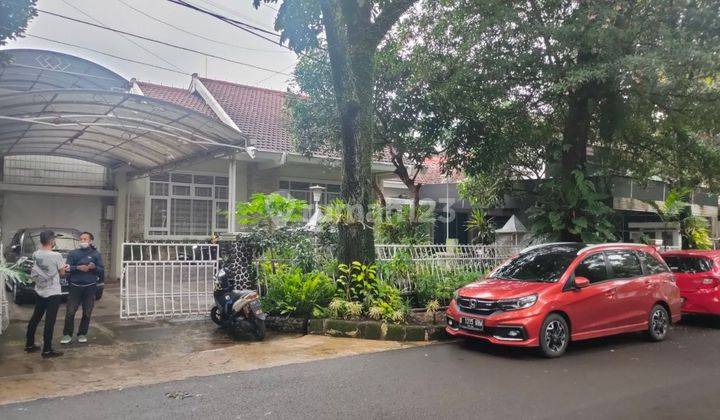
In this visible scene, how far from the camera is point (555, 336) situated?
7.36 m

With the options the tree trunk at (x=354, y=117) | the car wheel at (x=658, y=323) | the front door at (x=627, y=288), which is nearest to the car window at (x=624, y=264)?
the front door at (x=627, y=288)

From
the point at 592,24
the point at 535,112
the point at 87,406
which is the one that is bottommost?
the point at 87,406

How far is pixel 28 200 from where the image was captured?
14086 millimetres

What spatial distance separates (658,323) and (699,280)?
232cm

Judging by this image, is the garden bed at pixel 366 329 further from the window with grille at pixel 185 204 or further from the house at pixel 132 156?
the window with grille at pixel 185 204

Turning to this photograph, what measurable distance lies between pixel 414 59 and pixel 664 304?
21.1ft

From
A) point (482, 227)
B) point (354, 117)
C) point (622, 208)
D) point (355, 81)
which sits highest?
point (355, 81)

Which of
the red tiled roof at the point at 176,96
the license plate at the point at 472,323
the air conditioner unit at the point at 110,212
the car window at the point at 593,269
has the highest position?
the red tiled roof at the point at 176,96

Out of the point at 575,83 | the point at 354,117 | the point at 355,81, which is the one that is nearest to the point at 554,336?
the point at 354,117

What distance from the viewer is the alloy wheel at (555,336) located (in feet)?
23.9

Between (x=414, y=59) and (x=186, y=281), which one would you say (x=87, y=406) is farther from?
(x=414, y=59)

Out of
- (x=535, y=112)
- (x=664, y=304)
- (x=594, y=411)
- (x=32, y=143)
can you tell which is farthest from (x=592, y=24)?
(x=32, y=143)

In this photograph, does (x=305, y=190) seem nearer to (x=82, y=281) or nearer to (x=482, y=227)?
(x=482, y=227)

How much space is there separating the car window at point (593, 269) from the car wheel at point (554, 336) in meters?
0.89
